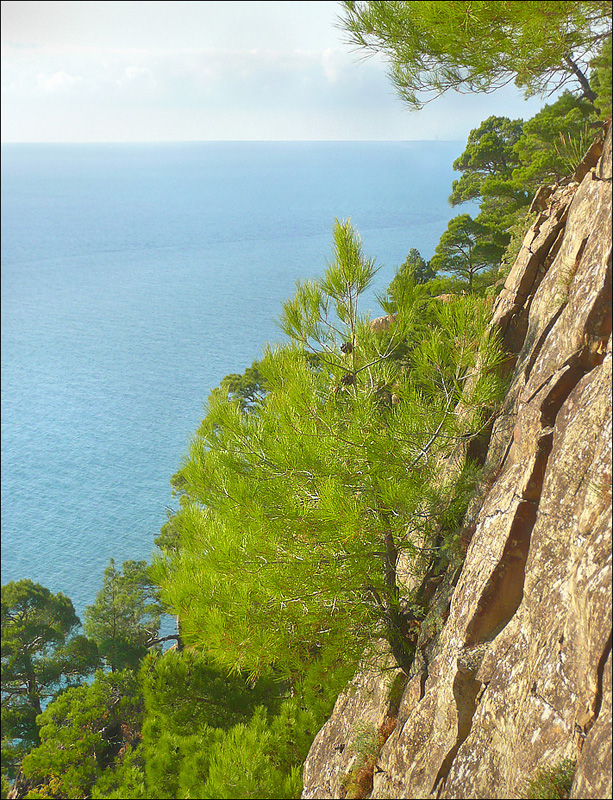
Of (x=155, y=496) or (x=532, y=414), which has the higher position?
(x=155, y=496)

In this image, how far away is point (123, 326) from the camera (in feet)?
138

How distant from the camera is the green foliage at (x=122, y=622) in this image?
11.2 m

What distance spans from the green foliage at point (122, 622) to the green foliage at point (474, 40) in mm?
10450

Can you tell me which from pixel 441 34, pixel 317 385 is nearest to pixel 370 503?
pixel 317 385

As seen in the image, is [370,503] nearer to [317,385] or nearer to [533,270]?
[317,385]

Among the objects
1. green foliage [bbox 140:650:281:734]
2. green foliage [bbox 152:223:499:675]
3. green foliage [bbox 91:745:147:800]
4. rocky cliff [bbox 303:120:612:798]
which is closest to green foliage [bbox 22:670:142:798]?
green foliage [bbox 91:745:147:800]

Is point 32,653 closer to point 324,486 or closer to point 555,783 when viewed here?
point 324,486

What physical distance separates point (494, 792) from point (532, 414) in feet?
7.08

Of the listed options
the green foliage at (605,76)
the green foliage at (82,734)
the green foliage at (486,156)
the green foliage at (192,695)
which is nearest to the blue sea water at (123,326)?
the green foliage at (486,156)

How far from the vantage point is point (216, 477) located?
5320mm

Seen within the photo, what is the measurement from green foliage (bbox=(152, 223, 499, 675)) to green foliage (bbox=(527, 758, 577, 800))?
2018mm

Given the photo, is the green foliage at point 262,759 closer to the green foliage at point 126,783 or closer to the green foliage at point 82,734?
the green foliage at point 126,783

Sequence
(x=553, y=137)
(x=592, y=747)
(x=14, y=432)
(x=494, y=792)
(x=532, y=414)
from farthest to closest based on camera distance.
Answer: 1. (x=14, y=432)
2. (x=553, y=137)
3. (x=532, y=414)
4. (x=494, y=792)
5. (x=592, y=747)

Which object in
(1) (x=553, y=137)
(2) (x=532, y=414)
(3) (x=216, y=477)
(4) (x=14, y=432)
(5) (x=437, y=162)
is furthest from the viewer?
(5) (x=437, y=162)
